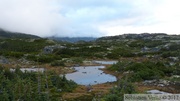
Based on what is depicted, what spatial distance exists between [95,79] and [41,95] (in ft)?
72.0

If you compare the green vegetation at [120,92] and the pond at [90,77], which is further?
the pond at [90,77]

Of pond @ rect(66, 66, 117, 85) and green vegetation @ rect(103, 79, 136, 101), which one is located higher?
green vegetation @ rect(103, 79, 136, 101)

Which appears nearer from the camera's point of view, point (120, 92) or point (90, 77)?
point (120, 92)

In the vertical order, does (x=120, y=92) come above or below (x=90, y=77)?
above

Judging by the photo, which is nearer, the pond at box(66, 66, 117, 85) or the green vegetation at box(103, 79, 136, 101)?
the green vegetation at box(103, 79, 136, 101)

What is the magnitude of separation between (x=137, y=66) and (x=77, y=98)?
1985 cm

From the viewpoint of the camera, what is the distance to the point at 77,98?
95.1 feet

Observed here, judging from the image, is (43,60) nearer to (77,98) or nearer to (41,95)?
(77,98)

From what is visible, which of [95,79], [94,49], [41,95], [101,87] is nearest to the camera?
[41,95]

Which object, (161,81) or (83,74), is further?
(83,74)

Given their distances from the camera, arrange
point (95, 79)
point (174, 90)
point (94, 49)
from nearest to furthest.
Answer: point (174, 90), point (95, 79), point (94, 49)

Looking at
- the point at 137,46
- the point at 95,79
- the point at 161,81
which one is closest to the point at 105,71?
the point at 95,79

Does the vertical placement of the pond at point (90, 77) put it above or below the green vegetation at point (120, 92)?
below

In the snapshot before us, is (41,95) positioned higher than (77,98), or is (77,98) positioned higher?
(41,95)
